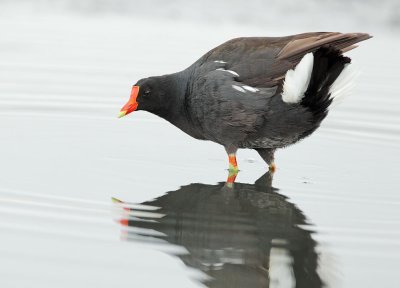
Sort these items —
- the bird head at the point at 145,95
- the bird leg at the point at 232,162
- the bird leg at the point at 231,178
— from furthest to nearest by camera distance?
1. the bird head at the point at 145,95
2. the bird leg at the point at 232,162
3. the bird leg at the point at 231,178

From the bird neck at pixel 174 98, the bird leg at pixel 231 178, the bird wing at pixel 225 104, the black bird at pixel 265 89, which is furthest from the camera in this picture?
the bird neck at pixel 174 98

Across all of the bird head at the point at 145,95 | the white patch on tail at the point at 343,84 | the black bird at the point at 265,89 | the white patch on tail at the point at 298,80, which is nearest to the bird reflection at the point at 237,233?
the black bird at the point at 265,89

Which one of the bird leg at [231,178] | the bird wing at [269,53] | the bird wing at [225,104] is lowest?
the bird leg at [231,178]

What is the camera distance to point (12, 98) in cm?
886

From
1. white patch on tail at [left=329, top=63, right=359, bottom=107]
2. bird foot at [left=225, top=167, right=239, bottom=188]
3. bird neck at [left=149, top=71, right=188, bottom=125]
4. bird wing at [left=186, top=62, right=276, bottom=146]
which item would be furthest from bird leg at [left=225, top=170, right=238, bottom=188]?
white patch on tail at [left=329, top=63, right=359, bottom=107]

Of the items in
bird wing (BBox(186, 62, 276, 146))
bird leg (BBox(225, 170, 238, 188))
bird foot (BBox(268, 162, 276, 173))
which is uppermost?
bird wing (BBox(186, 62, 276, 146))

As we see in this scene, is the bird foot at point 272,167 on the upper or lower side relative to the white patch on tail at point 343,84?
lower

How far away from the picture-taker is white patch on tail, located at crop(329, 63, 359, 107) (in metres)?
6.32

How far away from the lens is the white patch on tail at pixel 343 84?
20.7 ft

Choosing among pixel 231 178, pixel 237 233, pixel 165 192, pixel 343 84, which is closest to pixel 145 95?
pixel 231 178

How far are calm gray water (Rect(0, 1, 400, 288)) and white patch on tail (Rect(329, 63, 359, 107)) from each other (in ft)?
2.07

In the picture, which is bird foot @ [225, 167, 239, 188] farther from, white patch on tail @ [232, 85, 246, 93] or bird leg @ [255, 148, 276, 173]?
white patch on tail @ [232, 85, 246, 93]

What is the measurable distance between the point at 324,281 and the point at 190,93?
2.83 meters

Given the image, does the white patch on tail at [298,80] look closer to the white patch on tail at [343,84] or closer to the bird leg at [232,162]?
the white patch on tail at [343,84]
